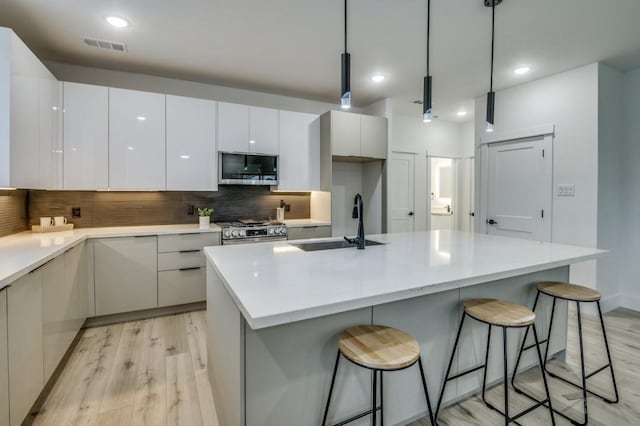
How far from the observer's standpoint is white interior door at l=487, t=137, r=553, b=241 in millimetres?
3727

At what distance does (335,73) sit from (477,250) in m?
2.53

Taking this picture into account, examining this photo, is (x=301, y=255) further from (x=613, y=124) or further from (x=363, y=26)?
(x=613, y=124)

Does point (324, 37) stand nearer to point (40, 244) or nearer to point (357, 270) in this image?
point (357, 270)

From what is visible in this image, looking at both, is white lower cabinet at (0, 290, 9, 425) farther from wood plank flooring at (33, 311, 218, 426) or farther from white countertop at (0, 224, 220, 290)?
wood plank flooring at (33, 311, 218, 426)

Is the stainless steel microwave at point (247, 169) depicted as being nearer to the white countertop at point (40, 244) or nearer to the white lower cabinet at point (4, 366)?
the white countertop at point (40, 244)

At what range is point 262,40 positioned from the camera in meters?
2.83

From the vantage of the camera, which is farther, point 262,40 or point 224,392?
point 262,40

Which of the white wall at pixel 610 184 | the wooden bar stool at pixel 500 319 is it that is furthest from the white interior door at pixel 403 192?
the wooden bar stool at pixel 500 319

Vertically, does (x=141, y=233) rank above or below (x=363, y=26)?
below

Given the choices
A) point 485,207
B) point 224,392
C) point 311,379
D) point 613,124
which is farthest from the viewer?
point 485,207

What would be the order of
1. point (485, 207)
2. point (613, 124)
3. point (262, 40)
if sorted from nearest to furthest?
point (262, 40) → point (613, 124) → point (485, 207)

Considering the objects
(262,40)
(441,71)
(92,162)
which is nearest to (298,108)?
(262,40)

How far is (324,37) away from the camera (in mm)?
2773

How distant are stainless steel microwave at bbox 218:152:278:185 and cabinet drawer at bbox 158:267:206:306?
1087 millimetres
